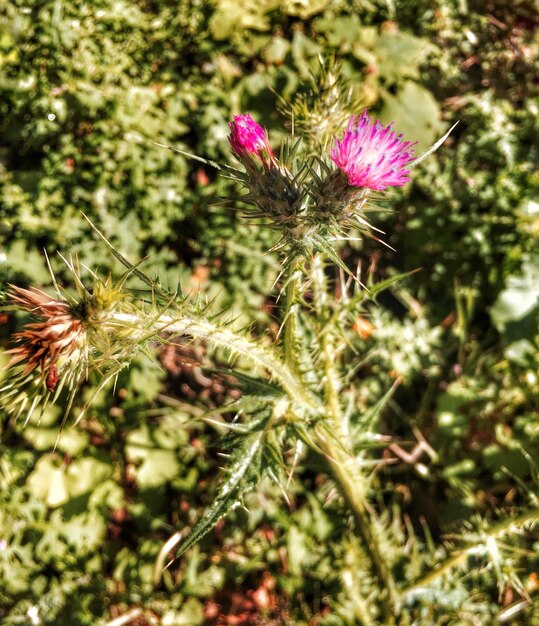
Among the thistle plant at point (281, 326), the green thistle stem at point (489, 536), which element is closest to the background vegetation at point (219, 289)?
the green thistle stem at point (489, 536)

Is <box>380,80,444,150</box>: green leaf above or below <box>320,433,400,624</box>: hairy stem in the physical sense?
above

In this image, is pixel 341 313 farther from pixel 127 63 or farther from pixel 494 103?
pixel 494 103

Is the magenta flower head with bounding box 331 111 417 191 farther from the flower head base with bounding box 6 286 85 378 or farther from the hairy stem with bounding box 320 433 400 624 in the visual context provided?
the hairy stem with bounding box 320 433 400 624

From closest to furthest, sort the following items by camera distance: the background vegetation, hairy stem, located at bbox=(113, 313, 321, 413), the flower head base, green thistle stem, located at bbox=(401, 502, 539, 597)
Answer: the flower head base → hairy stem, located at bbox=(113, 313, 321, 413) → green thistle stem, located at bbox=(401, 502, 539, 597) → the background vegetation

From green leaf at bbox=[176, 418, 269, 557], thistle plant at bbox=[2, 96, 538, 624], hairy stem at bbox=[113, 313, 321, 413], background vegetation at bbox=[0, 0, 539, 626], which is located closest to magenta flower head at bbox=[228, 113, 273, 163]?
thistle plant at bbox=[2, 96, 538, 624]

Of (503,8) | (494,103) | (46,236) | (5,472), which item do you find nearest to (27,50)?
(46,236)

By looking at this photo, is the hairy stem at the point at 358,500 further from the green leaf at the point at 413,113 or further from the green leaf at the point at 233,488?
the green leaf at the point at 413,113
